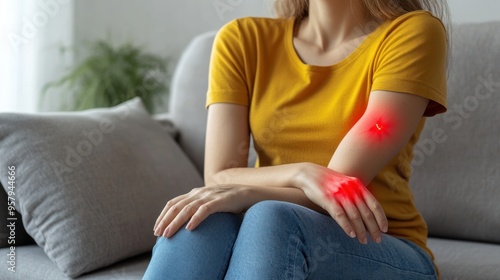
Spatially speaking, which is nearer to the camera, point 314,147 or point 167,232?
point 167,232

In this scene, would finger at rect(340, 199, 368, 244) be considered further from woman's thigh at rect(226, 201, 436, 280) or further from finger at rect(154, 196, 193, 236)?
finger at rect(154, 196, 193, 236)

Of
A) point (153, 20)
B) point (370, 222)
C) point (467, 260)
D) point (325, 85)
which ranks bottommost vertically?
point (467, 260)

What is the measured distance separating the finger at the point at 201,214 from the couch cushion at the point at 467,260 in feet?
1.96

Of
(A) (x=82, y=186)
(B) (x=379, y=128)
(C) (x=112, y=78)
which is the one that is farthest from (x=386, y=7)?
(C) (x=112, y=78)

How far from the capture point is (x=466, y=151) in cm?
168

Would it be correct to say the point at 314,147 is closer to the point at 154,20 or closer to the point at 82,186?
the point at 82,186

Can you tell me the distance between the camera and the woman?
1062 millimetres

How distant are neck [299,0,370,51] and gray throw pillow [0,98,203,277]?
0.51m

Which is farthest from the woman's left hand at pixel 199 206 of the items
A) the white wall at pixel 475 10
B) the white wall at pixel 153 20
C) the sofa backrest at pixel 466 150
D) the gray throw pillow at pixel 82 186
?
the white wall at pixel 153 20

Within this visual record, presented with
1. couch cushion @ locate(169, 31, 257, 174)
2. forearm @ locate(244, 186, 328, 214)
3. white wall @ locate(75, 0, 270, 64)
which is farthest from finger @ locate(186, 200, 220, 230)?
white wall @ locate(75, 0, 270, 64)

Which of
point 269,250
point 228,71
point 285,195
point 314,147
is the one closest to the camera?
point 269,250

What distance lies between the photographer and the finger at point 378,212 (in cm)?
111

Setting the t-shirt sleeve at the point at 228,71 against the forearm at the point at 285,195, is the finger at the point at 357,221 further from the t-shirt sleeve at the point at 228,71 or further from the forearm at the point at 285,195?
the t-shirt sleeve at the point at 228,71

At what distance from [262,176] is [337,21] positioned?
37 cm
